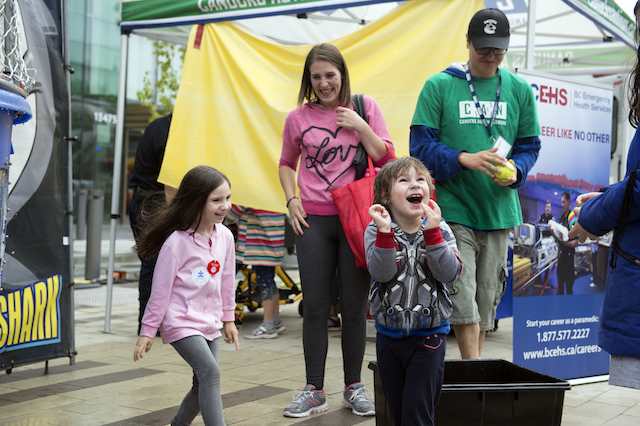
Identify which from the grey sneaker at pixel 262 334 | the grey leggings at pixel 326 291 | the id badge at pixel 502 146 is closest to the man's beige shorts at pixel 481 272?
the id badge at pixel 502 146

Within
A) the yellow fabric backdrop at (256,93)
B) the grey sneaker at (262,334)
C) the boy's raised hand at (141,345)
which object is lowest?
the grey sneaker at (262,334)

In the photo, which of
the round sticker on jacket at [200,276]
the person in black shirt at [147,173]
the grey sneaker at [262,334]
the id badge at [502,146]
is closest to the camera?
the round sticker on jacket at [200,276]

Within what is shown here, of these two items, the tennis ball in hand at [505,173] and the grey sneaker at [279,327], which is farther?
the grey sneaker at [279,327]

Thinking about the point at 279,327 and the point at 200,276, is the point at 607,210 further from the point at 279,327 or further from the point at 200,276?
the point at 279,327

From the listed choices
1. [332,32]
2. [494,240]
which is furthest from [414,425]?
[332,32]

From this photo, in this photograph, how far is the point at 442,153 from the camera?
3.53 meters

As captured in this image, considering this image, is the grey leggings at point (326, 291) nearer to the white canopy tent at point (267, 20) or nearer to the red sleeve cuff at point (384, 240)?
the red sleeve cuff at point (384, 240)

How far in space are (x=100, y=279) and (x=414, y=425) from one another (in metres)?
9.07

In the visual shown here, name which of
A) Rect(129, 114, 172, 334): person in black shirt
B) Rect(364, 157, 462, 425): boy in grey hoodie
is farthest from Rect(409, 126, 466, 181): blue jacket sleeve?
Rect(129, 114, 172, 334): person in black shirt

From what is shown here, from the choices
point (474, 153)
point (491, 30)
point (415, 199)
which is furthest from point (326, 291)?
point (491, 30)

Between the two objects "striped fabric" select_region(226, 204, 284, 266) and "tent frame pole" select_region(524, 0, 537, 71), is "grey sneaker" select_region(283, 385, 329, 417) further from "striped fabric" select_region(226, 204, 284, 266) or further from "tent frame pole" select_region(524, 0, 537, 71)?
"striped fabric" select_region(226, 204, 284, 266)

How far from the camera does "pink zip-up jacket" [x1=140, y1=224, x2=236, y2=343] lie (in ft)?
10.1

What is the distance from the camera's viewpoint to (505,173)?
135 inches

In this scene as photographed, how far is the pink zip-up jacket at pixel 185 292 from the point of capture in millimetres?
3080
